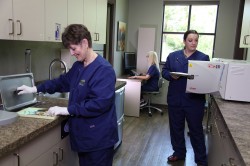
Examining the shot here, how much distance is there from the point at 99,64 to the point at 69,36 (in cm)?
24

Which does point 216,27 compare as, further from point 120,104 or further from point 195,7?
point 120,104

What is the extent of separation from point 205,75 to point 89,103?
1253 mm

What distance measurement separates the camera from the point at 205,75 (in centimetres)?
220

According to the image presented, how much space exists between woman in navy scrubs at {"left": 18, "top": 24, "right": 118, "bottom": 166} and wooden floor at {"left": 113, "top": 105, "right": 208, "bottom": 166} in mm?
1303

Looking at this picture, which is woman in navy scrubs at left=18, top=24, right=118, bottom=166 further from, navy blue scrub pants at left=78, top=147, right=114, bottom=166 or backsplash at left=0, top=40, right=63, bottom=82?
backsplash at left=0, top=40, right=63, bottom=82

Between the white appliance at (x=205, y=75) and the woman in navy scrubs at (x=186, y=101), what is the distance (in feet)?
0.95

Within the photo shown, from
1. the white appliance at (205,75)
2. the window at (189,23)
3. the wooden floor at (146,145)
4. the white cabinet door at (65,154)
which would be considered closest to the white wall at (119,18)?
the window at (189,23)

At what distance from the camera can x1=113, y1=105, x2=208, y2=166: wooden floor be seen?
284 cm

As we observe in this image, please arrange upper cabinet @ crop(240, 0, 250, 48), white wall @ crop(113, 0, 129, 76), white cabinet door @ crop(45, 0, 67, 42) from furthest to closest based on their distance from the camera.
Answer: white wall @ crop(113, 0, 129, 76), upper cabinet @ crop(240, 0, 250, 48), white cabinet door @ crop(45, 0, 67, 42)

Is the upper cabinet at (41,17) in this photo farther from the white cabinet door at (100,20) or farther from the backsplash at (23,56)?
the backsplash at (23,56)

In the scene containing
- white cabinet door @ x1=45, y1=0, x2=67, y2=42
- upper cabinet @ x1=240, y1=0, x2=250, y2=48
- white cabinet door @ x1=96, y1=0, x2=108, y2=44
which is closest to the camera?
white cabinet door @ x1=45, y1=0, x2=67, y2=42

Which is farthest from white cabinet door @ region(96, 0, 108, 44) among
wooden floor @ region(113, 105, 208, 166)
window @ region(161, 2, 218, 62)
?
window @ region(161, 2, 218, 62)

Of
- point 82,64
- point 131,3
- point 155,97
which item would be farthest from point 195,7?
point 82,64

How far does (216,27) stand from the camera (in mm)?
4922
